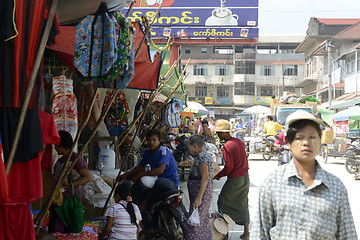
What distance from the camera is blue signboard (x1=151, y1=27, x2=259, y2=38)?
1930 centimetres

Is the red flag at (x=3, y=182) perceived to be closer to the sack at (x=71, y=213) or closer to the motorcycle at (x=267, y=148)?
the sack at (x=71, y=213)

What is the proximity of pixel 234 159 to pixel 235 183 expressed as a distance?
34 centimetres

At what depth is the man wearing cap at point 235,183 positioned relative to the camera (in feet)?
→ 18.7

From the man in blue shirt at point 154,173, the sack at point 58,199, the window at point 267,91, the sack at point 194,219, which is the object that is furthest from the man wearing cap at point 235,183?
the window at point 267,91

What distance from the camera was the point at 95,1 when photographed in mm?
4164

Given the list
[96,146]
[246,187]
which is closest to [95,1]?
[246,187]

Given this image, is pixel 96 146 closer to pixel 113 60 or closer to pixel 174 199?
pixel 174 199

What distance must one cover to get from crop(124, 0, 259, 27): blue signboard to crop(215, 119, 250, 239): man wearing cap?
46.1 feet

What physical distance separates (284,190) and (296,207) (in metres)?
0.12

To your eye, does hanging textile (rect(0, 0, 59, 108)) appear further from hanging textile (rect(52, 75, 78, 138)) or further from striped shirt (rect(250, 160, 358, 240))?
hanging textile (rect(52, 75, 78, 138))

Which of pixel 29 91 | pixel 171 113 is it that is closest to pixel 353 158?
pixel 171 113

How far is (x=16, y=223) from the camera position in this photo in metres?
3.00

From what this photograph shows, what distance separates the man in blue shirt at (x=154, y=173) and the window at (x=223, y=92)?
50.8 m

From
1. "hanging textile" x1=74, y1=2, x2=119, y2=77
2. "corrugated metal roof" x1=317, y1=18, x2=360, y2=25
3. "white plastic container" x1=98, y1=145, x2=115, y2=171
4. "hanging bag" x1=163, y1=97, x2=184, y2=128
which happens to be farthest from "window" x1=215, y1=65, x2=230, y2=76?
"hanging textile" x1=74, y1=2, x2=119, y2=77
